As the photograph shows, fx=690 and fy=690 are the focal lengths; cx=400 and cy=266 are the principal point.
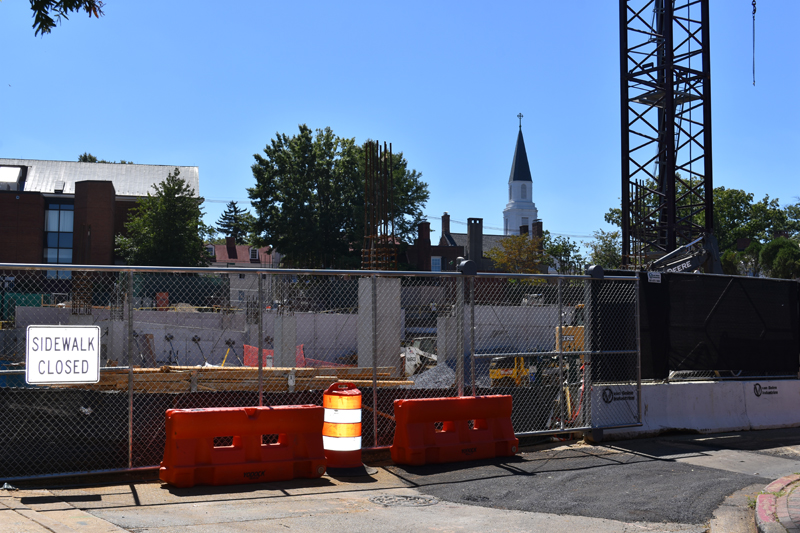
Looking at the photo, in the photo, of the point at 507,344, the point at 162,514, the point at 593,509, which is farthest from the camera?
the point at 507,344

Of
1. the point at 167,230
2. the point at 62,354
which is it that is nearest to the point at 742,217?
the point at 167,230

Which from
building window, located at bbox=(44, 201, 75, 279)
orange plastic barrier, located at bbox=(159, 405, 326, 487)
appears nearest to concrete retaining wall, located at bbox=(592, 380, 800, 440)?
orange plastic barrier, located at bbox=(159, 405, 326, 487)

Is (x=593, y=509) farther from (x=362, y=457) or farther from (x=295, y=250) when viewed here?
(x=295, y=250)

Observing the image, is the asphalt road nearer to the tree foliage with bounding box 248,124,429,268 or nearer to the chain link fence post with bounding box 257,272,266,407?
the chain link fence post with bounding box 257,272,266,407

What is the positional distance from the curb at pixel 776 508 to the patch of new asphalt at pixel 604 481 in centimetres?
39

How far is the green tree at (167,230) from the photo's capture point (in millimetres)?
53875

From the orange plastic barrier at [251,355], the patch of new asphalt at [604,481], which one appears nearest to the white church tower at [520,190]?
the orange plastic barrier at [251,355]

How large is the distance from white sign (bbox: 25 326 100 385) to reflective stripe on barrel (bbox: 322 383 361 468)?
2719 mm

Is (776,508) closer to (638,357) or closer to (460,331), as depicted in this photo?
(638,357)

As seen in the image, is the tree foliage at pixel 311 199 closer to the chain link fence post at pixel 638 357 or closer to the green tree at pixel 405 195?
the green tree at pixel 405 195

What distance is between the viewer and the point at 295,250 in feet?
190

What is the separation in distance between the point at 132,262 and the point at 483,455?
51.4 meters

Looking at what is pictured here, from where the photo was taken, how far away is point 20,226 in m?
57.4

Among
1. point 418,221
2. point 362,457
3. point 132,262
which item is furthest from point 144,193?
point 362,457
